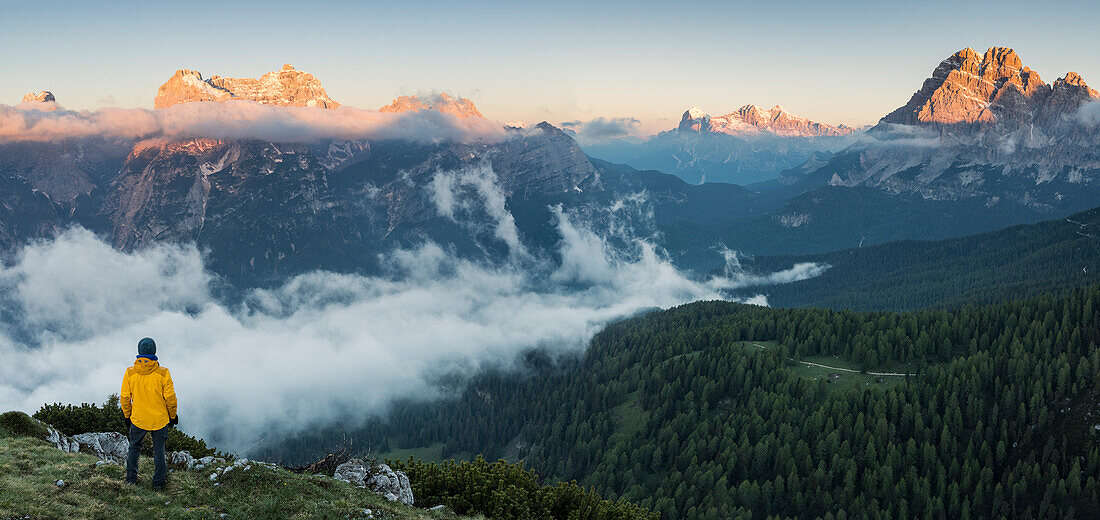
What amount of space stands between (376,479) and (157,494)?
17962mm

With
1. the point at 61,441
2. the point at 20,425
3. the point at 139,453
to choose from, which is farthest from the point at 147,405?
the point at 61,441

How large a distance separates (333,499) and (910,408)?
594ft

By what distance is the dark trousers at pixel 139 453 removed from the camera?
116ft

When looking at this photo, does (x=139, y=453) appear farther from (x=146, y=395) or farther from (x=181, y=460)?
(x=181, y=460)

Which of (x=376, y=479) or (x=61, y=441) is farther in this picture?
(x=376, y=479)

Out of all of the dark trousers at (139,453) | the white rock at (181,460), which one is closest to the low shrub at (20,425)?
the white rock at (181,460)

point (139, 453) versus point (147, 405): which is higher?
point (147, 405)

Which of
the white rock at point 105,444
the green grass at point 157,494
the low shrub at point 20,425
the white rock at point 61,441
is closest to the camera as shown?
the green grass at point 157,494

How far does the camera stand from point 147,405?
1377 inches

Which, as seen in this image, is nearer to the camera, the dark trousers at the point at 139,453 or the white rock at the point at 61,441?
the dark trousers at the point at 139,453

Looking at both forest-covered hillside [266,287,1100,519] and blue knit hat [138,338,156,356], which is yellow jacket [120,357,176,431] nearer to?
blue knit hat [138,338,156,356]

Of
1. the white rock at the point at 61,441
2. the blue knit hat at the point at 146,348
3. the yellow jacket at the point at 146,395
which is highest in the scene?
the blue knit hat at the point at 146,348

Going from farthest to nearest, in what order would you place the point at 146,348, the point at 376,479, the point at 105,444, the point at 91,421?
the point at 91,421 → the point at 105,444 → the point at 376,479 → the point at 146,348

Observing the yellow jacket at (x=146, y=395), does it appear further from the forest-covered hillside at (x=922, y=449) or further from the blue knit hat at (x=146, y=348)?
the forest-covered hillside at (x=922, y=449)
